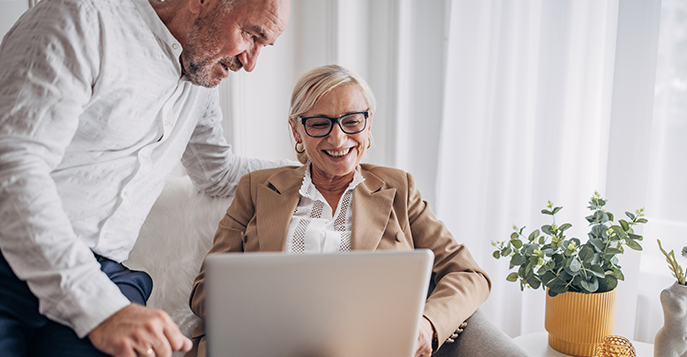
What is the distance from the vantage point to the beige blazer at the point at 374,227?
1383mm

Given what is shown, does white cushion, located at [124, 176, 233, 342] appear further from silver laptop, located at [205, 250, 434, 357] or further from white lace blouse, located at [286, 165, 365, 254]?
silver laptop, located at [205, 250, 434, 357]

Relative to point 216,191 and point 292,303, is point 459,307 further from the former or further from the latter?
point 216,191

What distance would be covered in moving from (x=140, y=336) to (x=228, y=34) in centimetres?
78

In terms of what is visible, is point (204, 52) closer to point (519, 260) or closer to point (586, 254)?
point (519, 260)

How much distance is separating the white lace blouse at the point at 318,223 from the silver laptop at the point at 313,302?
1.74ft

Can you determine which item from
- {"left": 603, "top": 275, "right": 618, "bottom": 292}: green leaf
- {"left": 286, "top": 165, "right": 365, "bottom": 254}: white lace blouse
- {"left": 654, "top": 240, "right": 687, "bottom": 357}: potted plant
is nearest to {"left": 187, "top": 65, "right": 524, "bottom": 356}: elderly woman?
{"left": 286, "top": 165, "right": 365, "bottom": 254}: white lace blouse

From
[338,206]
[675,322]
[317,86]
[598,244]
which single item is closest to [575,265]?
[598,244]

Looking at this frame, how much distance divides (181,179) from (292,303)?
3.83ft

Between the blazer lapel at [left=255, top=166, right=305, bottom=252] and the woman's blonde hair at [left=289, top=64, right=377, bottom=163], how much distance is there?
188 mm

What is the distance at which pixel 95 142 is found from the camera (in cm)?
118

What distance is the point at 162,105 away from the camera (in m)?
1.30

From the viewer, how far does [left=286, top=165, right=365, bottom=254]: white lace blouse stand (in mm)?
1428

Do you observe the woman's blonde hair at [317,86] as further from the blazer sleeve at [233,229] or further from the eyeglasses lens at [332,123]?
the blazer sleeve at [233,229]

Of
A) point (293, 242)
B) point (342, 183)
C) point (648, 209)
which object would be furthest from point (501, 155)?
point (293, 242)
